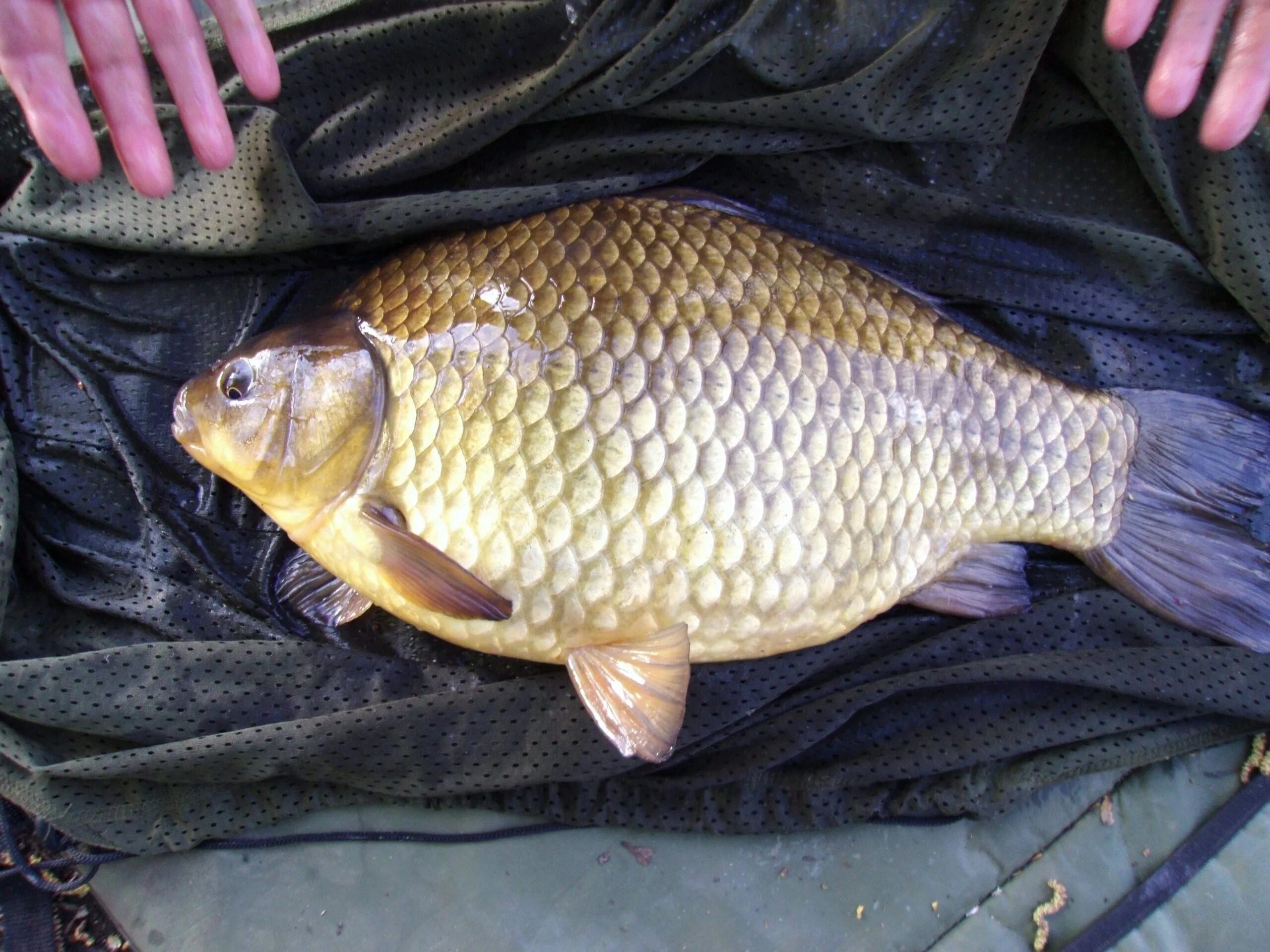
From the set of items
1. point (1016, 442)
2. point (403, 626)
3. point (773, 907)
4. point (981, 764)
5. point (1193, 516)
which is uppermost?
point (1016, 442)

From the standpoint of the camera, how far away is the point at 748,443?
121 centimetres

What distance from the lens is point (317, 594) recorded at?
143cm

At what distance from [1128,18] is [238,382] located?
1.38m

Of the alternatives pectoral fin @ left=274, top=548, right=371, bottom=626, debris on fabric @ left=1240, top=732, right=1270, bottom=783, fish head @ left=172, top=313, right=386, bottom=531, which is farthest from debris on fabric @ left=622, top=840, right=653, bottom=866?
debris on fabric @ left=1240, top=732, right=1270, bottom=783

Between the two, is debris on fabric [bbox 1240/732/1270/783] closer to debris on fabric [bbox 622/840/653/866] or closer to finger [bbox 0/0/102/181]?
debris on fabric [bbox 622/840/653/866]

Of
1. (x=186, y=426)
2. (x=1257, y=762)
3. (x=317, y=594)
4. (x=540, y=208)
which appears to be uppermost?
(x=540, y=208)

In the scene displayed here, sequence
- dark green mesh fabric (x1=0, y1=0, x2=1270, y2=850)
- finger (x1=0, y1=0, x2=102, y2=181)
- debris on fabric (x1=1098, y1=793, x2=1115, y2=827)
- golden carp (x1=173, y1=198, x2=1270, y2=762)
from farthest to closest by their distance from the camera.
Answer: debris on fabric (x1=1098, y1=793, x2=1115, y2=827)
dark green mesh fabric (x1=0, y1=0, x2=1270, y2=850)
golden carp (x1=173, y1=198, x2=1270, y2=762)
finger (x1=0, y1=0, x2=102, y2=181)

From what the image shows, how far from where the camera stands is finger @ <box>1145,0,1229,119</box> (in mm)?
1186

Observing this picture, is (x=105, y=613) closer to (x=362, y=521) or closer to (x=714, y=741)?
(x=362, y=521)

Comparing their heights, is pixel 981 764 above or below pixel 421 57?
below

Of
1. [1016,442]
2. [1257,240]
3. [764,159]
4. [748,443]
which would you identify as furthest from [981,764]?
[764,159]

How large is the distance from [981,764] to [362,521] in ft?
3.54

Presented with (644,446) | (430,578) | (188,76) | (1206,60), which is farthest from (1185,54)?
(188,76)

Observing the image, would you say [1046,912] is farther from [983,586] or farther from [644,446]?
[644,446]
